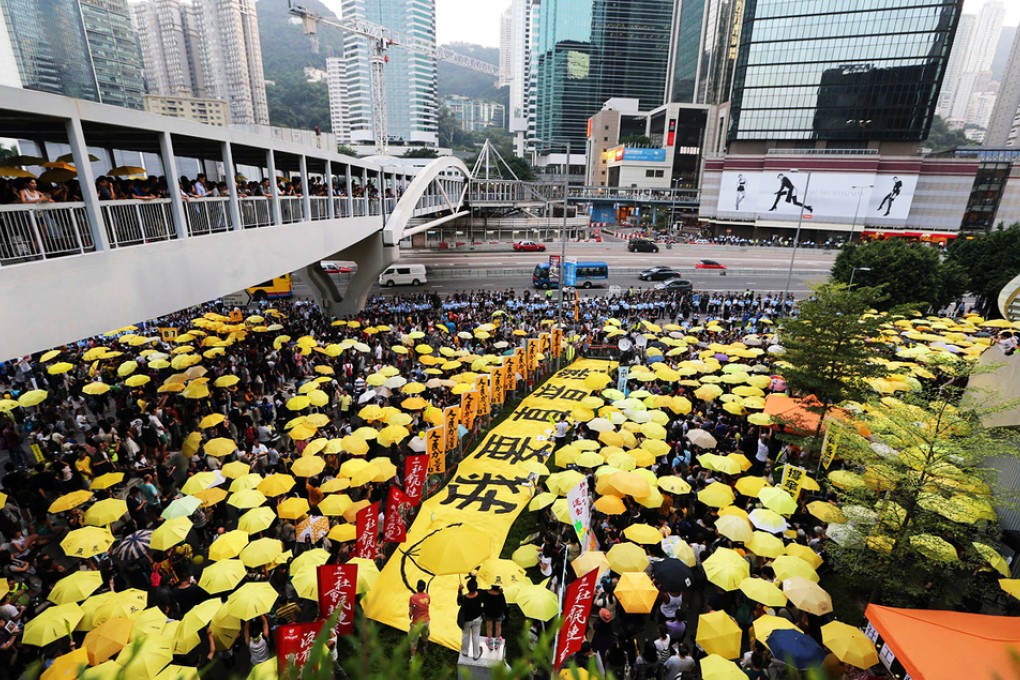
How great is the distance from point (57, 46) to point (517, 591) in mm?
59505

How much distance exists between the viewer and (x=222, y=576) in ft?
24.9

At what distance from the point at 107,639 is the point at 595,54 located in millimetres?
154781

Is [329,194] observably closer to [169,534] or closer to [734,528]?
[169,534]

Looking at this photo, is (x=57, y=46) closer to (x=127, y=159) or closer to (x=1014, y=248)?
(x=127, y=159)

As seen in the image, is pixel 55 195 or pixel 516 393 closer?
pixel 55 195

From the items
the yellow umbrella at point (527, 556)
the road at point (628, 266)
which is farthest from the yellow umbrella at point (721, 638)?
the road at point (628, 266)

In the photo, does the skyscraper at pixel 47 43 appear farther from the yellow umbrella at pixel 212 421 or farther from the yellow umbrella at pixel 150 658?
the yellow umbrella at pixel 150 658

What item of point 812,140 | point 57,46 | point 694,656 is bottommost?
point 694,656

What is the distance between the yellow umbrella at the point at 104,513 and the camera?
907cm

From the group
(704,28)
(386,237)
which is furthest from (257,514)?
(704,28)

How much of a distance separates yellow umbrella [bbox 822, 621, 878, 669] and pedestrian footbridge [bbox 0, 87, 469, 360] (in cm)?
1183

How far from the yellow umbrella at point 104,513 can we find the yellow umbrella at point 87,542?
490 mm

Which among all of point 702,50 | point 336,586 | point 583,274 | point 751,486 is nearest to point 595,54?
point 702,50

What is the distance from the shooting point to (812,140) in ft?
217
